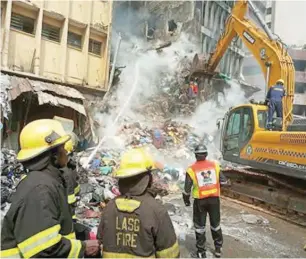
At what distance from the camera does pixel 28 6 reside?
11.5 m

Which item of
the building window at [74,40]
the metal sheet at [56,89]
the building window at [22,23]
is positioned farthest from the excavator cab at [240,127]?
the building window at [22,23]

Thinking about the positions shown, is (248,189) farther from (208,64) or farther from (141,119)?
(141,119)

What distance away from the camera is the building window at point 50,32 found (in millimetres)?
12289

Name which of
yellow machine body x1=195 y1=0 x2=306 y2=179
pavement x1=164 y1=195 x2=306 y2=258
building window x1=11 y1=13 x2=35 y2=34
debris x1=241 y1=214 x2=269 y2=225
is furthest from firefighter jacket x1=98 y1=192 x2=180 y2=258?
building window x1=11 y1=13 x2=35 y2=34

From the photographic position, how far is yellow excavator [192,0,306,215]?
7605mm

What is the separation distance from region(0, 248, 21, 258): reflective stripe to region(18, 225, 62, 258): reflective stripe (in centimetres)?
8

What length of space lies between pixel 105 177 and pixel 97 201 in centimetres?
217

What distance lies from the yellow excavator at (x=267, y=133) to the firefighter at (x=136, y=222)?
5416mm

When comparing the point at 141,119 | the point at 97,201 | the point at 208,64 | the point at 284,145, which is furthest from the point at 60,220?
the point at 141,119

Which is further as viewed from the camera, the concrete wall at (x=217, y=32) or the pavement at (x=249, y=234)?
the concrete wall at (x=217, y=32)

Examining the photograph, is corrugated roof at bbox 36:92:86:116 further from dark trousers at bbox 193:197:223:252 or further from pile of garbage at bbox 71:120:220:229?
dark trousers at bbox 193:197:223:252

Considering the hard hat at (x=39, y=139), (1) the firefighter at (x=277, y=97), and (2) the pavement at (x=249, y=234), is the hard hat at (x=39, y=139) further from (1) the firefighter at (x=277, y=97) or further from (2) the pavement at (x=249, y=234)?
(1) the firefighter at (x=277, y=97)

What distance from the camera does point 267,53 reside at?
9.59 meters

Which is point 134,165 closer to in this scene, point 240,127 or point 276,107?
point 276,107
